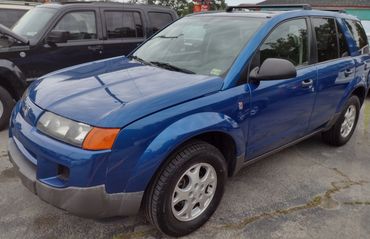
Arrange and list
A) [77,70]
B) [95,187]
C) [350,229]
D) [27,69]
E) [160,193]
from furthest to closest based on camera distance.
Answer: [27,69] < [77,70] < [350,229] < [160,193] < [95,187]

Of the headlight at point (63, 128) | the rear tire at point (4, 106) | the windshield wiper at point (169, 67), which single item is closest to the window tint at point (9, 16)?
the rear tire at point (4, 106)

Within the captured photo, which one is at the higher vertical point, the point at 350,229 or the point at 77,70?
the point at 77,70

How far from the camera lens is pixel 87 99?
2.66 meters

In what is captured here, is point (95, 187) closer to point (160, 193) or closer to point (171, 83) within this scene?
point (160, 193)

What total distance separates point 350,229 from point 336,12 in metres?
2.77

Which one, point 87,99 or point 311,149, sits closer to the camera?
point 87,99

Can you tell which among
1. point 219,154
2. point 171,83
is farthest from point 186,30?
point 219,154

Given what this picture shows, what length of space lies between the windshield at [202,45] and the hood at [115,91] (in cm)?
20

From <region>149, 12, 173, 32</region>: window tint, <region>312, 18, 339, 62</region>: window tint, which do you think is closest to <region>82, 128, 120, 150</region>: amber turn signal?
<region>312, 18, 339, 62</region>: window tint

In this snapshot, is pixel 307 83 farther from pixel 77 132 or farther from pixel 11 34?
pixel 11 34

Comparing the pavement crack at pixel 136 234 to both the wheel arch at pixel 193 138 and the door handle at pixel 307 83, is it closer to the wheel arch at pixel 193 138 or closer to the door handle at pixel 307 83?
the wheel arch at pixel 193 138

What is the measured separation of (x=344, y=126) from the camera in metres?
4.93

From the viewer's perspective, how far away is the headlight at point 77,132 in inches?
91.8

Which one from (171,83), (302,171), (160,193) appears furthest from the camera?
(302,171)
